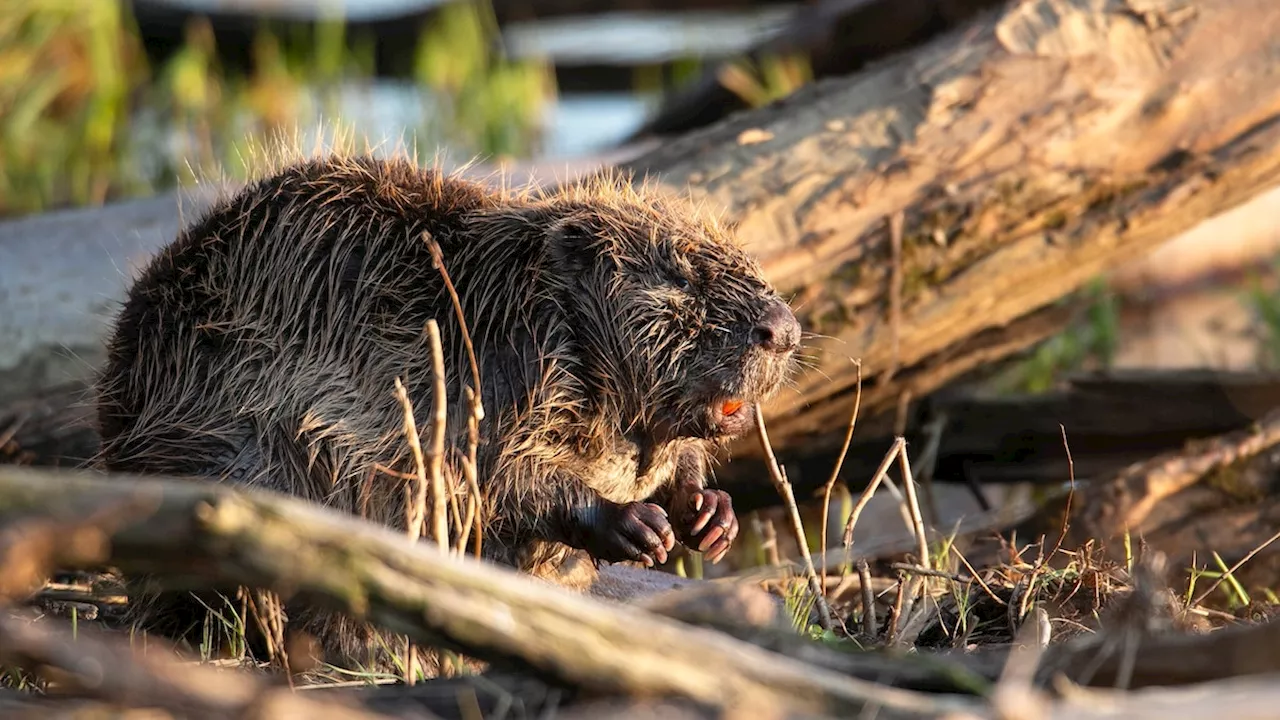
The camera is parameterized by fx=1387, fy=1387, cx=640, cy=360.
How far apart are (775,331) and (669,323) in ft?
0.92

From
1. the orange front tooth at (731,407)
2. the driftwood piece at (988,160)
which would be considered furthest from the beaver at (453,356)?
the driftwood piece at (988,160)

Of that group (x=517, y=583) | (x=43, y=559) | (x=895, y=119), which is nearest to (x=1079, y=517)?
(x=895, y=119)

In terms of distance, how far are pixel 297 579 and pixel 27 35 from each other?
8643mm

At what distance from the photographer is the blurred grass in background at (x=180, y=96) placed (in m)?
9.01

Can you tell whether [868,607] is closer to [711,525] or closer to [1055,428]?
[711,525]

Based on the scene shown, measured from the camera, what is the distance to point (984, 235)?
4707 millimetres

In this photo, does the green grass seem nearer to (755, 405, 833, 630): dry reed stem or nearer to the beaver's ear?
(755, 405, 833, 630): dry reed stem

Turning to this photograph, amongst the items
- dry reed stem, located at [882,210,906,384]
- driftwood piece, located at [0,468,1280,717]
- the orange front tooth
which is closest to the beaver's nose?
the orange front tooth

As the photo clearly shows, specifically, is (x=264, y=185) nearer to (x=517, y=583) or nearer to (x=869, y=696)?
(x=517, y=583)

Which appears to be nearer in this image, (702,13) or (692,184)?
(692,184)

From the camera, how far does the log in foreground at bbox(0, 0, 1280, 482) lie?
15.2 feet

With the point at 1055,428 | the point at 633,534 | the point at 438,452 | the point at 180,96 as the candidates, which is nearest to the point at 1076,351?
the point at 1055,428

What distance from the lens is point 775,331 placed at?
342cm

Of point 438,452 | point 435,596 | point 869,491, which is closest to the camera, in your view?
point 435,596
